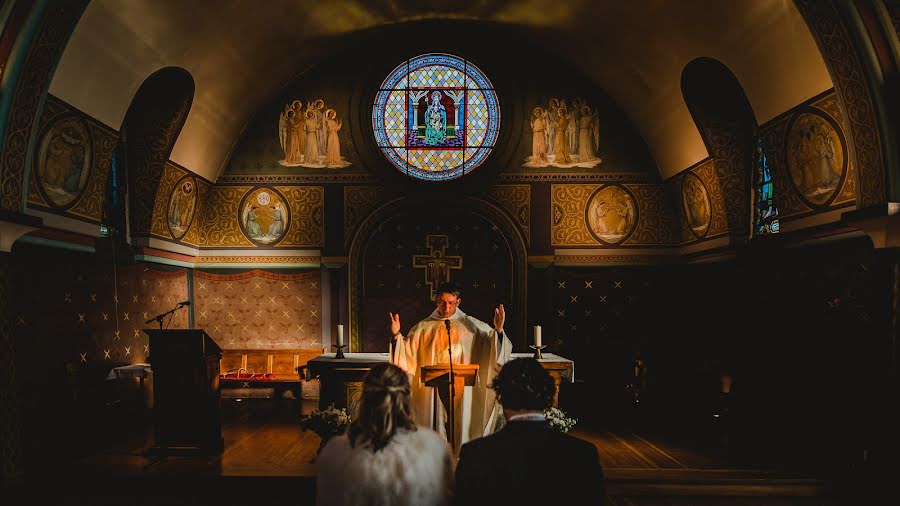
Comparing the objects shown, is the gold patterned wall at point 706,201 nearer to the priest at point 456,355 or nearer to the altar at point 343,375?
the altar at point 343,375

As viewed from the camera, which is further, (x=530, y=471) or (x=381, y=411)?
(x=381, y=411)

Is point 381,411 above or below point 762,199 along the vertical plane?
below

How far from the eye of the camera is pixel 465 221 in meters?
11.5

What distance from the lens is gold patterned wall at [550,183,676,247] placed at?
11453 millimetres

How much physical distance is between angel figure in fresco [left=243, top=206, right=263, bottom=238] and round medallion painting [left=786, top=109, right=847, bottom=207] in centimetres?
857

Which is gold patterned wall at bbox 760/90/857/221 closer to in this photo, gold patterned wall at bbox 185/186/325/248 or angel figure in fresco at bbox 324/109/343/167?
angel figure in fresco at bbox 324/109/343/167

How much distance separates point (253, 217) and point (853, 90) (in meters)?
9.27

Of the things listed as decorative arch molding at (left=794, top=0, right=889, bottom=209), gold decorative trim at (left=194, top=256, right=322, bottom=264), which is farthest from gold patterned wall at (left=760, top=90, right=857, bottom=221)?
gold decorative trim at (left=194, top=256, right=322, bottom=264)

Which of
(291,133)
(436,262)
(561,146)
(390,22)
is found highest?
(390,22)

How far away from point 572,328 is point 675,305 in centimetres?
191

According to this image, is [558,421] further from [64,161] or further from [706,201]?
[64,161]

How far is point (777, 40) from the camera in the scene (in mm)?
7227

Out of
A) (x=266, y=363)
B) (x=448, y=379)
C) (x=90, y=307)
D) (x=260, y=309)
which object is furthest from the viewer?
(x=260, y=309)

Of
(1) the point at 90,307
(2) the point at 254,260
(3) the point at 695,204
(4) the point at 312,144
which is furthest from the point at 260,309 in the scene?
(3) the point at 695,204
